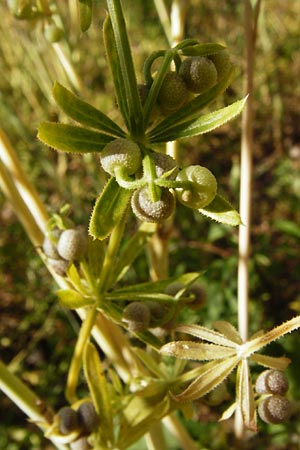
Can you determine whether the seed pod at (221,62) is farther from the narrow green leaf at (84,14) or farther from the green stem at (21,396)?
the green stem at (21,396)

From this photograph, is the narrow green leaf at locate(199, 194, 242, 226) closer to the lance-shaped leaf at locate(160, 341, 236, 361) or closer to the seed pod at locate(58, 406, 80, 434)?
the lance-shaped leaf at locate(160, 341, 236, 361)

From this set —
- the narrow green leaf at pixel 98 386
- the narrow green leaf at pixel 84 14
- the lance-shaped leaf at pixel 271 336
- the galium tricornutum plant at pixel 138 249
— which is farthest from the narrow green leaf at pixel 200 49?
the narrow green leaf at pixel 98 386

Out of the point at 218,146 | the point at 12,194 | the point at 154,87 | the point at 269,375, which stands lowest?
the point at 218,146

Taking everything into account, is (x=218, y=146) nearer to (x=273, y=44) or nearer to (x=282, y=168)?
(x=282, y=168)

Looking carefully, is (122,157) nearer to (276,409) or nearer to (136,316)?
(136,316)

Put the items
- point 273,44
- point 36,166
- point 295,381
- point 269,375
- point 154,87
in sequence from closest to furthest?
point 154,87 < point 269,375 < point 295,381 < point 36,166 < point 273,44

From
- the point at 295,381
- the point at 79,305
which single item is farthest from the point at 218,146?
the point at 79,305

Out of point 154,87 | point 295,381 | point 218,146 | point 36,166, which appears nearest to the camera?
point 154,87
